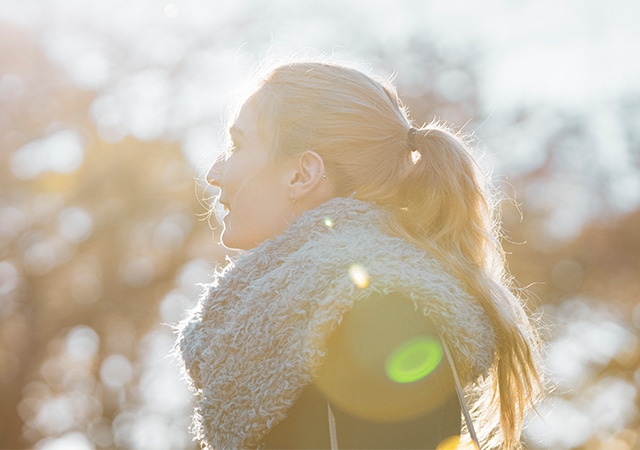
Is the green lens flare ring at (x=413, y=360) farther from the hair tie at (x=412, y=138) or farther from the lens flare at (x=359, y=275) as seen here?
the hair tie at (x=412, y=138)

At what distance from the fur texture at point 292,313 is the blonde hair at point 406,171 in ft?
0.48

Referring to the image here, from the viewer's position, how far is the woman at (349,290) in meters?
1.81

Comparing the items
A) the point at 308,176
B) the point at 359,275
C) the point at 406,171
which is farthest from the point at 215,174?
the point at 359,275

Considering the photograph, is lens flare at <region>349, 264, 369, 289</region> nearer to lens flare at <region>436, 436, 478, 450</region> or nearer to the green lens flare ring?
the green lens flare ring

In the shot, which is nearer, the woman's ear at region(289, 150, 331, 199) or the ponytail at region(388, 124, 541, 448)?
the ponytail at region(388, 124, 541, 448)

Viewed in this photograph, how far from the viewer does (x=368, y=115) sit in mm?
2512

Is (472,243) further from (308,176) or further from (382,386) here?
(382,386)

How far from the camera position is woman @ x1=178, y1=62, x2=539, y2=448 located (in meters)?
1.81

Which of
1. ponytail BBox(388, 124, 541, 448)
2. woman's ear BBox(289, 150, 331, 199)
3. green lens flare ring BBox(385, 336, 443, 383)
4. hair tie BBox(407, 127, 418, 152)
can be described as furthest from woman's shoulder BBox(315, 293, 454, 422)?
hair tie BBox(407, 127, 418, 152)

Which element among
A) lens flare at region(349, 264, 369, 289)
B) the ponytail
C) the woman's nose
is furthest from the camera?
the woman's nose

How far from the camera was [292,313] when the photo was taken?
205 cm

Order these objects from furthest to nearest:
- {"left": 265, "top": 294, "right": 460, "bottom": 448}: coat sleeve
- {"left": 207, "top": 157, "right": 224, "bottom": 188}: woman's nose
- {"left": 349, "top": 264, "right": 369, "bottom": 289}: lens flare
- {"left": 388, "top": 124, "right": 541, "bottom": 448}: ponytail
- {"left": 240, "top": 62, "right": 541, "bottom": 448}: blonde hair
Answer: {"left": 207, "top": 157, "right": 224, "bottom": 188}: woman's nose
{"left": 240, "top": 62, "right": 541, "bottom": 448}: blonde hair
{"left": 388, "top": 124, "right": 541, "bottom": 448}: ponytail
{"left": 349, "top": 264, "right": 369, "bottom": 289}: lens flare
{"left": 265, "top": 294, "right": 460, "bottom": 448}: coat sleeve

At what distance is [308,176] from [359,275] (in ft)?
1.86

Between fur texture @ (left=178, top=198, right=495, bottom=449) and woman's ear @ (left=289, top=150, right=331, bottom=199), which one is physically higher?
woman's ear @ (left=289, top=150, right=331, bottom=199)
